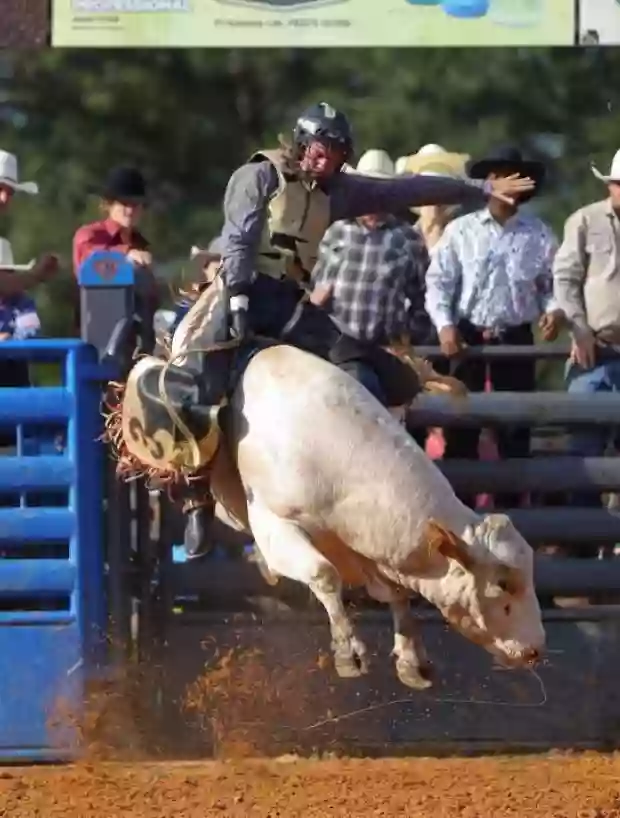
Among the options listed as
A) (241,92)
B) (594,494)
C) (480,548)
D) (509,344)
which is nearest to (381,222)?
(509,344)

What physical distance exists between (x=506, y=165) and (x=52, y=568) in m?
2.85

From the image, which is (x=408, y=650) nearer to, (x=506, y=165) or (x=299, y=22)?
(x=506, y=165)

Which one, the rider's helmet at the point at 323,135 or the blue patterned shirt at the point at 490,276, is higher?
the rider's helmet at the point at 323,135

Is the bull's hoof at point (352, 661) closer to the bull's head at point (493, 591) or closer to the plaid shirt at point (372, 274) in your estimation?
the bull's head at point (493, 591)

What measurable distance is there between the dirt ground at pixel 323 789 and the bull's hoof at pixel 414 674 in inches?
15.4

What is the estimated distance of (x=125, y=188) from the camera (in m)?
8.48

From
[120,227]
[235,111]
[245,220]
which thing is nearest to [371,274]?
[245,220]

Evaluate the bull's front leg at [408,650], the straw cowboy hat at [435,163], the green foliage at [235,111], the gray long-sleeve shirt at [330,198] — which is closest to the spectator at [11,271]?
the gray long-sleeve shirt at [330,198]

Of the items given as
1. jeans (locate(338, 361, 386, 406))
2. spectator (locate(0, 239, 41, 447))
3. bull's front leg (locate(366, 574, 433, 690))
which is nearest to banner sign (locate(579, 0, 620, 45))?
spectator (locate(0, 239, 41, 447))

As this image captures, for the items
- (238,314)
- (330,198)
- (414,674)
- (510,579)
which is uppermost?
(330,198)

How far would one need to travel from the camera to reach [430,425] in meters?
7.72

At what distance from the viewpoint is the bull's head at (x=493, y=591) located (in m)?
6.48

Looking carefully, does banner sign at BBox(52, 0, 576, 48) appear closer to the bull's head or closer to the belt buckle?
the belt buckle

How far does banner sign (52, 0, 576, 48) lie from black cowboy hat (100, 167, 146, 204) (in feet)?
12.9
